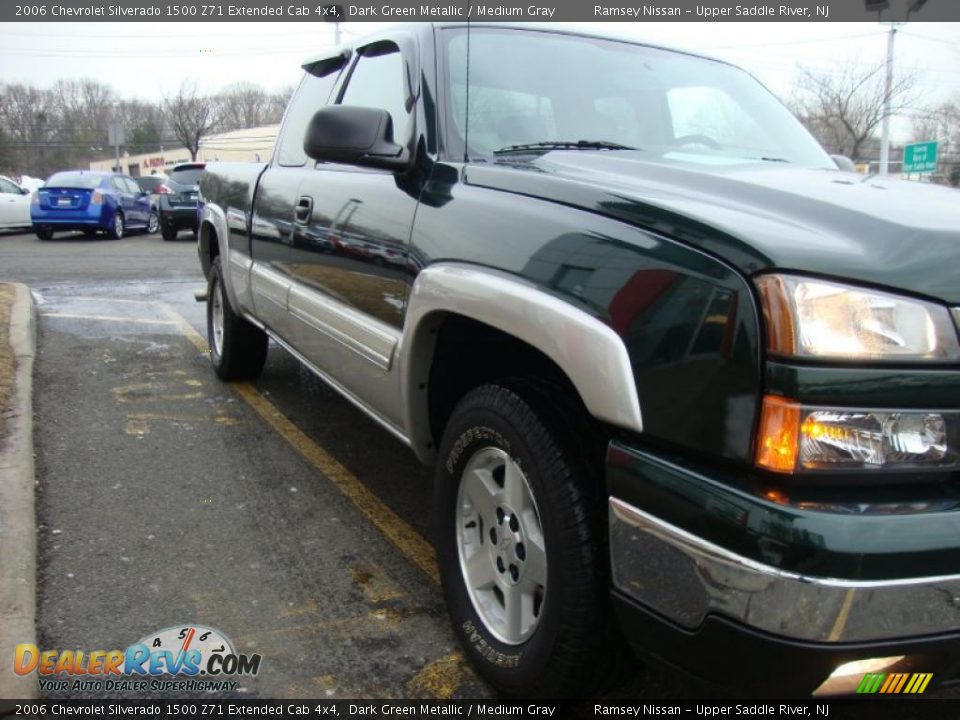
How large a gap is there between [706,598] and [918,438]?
20.3 inches

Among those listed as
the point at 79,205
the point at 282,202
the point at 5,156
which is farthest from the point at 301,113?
the point at 5,156

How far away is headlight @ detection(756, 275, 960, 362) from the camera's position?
62.0 inches

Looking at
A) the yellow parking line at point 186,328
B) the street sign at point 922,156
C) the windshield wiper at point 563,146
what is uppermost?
the street sign at point 922,156

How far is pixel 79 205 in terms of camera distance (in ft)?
57.3

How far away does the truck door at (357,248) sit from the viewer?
2.84m

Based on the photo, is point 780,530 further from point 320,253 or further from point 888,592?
point 320,253

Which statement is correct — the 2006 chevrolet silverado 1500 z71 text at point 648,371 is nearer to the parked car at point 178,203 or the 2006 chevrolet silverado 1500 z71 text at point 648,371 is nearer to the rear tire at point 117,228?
the parked car at point 178,203

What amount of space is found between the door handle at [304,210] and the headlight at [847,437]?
8.24 ft

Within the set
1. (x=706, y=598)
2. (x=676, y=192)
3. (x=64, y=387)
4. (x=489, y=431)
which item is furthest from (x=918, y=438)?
(x=64, y=387)

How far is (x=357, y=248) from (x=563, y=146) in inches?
33.3

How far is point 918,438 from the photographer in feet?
5.25

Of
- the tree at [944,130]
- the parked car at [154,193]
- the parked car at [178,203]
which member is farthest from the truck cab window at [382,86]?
the tree at [944,130]

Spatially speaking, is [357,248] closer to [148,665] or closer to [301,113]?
[148,665]

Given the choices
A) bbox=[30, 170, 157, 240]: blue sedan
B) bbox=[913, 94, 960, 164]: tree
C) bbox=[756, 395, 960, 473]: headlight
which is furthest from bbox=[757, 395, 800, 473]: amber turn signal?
bbox=[913, 94, 960, 164]: tree
